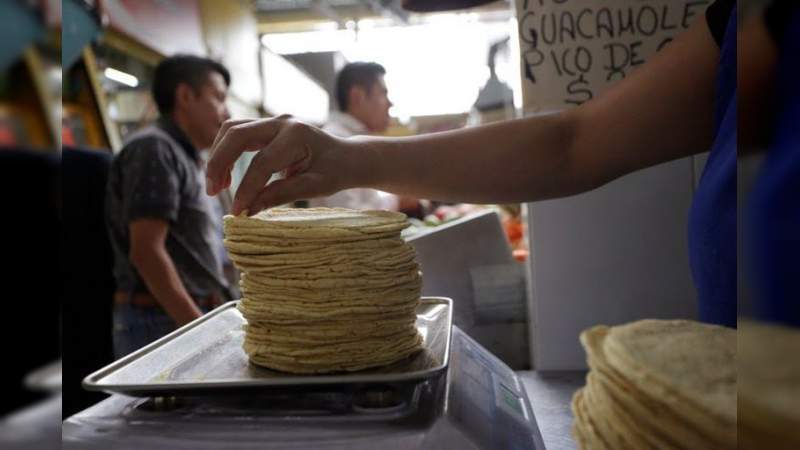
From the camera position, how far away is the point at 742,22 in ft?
0.74

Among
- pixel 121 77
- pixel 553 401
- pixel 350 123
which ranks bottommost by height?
pixel 553 401

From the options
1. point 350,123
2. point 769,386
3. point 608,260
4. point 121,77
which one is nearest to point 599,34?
point 608,260

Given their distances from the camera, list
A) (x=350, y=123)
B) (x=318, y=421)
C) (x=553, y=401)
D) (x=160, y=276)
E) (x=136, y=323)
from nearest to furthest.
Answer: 1. (x=318, y=421)
2. (x=553, y=401)
3. (x=136, y=323)
4. (x=160, y=276)
5. (x=350, y=123)

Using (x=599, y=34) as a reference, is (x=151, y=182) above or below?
below

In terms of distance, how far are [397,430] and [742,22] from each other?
18.3 inches

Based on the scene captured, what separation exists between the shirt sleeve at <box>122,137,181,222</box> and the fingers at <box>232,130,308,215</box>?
106 centimetres

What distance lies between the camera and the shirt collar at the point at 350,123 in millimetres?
2813

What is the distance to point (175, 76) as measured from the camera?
84.1 inches

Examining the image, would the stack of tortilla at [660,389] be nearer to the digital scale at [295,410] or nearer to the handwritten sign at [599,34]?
the digital scale at [295,410]

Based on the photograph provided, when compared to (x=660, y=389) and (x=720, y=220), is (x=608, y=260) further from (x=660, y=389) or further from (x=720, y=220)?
(x=660, y=389)

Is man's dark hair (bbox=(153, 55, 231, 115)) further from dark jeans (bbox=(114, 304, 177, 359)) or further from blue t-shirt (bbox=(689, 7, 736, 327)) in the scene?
blue t-shirt (bbox=(689, 7, 736, 327))

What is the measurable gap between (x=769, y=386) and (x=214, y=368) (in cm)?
66

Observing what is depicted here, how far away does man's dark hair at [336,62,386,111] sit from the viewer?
9.82 ft

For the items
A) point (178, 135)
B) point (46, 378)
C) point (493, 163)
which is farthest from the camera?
point (178, 135)
